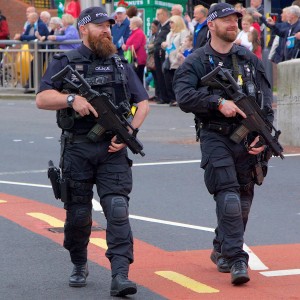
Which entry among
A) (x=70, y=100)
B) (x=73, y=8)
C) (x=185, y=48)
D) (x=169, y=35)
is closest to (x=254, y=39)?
(x=185, y=48)

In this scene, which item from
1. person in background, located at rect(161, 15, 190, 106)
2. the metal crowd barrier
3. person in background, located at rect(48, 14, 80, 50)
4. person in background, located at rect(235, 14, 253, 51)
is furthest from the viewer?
the metal crowd barrier

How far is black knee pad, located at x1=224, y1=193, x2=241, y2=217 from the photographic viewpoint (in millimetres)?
7418

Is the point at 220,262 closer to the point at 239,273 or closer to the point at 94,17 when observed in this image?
the point at 239,273

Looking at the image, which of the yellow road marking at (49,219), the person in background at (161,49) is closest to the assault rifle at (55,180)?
the yellow road marking at (49,219)

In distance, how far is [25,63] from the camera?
82.4ft

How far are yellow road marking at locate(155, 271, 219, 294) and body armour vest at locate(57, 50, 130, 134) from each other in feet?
3.96

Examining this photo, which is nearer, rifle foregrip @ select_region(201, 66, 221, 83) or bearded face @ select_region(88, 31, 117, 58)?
bearded face @ select_region(88, 31, 117, 58)

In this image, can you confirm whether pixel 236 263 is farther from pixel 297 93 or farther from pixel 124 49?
pixel 124 49

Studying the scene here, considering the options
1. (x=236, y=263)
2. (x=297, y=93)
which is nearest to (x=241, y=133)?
(x=236, y=263)

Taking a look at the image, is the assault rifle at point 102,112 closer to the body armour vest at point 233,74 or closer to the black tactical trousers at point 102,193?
the black tactical trousers at point 102,193

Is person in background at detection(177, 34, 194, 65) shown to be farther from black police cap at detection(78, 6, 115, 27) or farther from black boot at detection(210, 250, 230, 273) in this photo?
black police cap at detection(78, 6, 115, 27)

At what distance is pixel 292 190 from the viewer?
1180 cm

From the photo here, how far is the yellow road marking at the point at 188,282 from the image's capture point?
7.21 metres

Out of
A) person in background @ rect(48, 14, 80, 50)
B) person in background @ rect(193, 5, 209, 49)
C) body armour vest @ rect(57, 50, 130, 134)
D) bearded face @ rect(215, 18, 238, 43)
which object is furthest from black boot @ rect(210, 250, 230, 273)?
person in background @ rect(48, 14, 80, 50)
